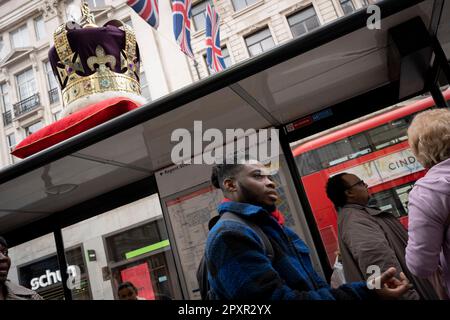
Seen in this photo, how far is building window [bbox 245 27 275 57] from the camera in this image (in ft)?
53.1

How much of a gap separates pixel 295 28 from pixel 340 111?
13.9m

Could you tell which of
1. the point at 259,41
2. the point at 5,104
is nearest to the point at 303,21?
the point at 259,41

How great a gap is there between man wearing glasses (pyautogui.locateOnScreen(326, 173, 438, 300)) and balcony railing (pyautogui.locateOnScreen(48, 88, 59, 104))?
67.2 ft

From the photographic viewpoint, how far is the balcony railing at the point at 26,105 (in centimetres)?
1981

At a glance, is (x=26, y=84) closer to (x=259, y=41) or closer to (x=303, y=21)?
(x=259, y=41)

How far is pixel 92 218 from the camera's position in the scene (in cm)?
404

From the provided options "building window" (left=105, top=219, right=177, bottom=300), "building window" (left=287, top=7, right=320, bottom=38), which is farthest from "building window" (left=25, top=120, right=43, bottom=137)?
"building window" (left=105, top=219, right=177, bottom=300)

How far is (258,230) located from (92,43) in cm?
290

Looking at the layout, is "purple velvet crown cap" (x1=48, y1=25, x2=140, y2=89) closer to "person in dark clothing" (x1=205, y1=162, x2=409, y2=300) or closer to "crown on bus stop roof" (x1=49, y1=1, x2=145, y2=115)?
"crown on bus stop roof" (x1=49, y1=1, x2=145, y2=115)

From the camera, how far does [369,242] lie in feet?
7.20

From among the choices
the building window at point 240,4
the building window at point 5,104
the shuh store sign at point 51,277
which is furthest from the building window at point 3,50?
the shuh store sign at point 51,277

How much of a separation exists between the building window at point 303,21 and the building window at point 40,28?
15.1 meters

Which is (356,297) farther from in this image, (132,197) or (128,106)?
(132,197)
